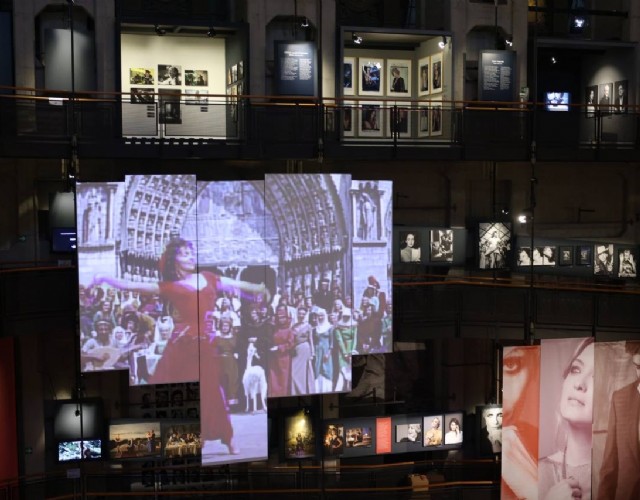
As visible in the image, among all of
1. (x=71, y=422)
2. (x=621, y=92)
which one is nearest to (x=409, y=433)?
(x=71, y=422)

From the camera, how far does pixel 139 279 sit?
16.0 meters

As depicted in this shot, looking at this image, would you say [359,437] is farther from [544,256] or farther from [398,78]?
[398,78]

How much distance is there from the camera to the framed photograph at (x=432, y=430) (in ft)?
63.5

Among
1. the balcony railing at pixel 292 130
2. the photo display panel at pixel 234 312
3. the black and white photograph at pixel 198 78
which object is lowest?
the photo display panel at pixel 234 312

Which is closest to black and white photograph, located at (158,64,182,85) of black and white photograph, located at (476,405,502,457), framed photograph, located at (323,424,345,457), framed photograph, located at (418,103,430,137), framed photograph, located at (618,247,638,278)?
framed photograph, located at (418,103,430,137)

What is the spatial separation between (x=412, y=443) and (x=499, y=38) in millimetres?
8328

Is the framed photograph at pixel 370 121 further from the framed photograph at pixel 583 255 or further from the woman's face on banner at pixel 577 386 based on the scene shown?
the woman's face on banner at pixel 577 386

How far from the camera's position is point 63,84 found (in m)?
17.7

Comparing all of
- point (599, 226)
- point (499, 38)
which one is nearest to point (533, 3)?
point (499, 38)

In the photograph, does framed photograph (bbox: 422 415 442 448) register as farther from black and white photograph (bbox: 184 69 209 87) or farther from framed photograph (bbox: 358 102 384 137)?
black and white photograph (bbox: 184 69 209 87)

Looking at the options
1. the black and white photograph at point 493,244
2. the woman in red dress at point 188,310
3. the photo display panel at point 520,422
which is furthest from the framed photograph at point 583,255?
the woman in red dress at point 188,310

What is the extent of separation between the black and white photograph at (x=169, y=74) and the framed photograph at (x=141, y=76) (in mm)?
165

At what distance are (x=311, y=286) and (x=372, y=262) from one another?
1.16 meters

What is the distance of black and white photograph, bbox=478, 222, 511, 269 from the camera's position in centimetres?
1959
